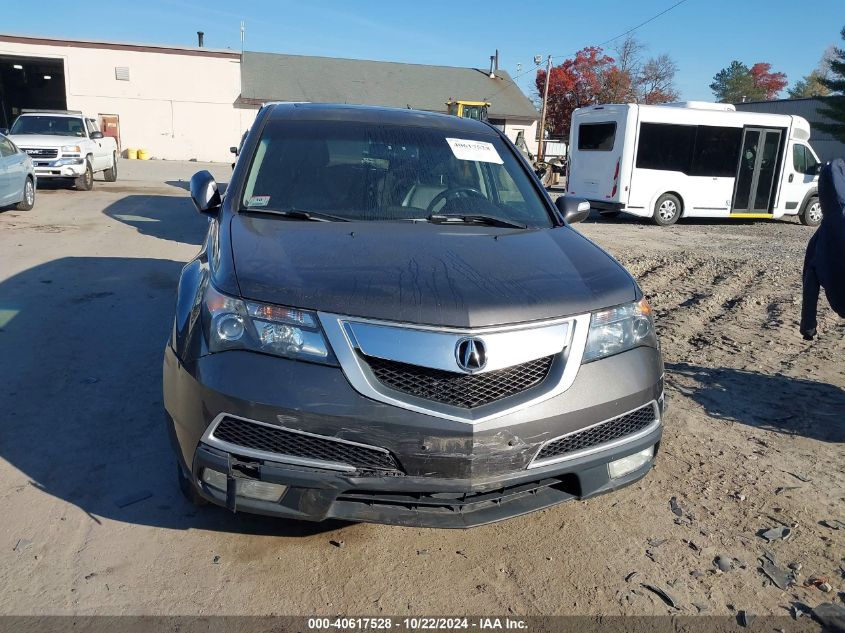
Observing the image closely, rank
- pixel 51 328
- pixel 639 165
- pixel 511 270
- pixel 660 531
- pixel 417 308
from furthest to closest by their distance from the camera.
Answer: pixel 639 165, pixel 51 328, pixel 660 531, pixel 511 270, pixel 417 308

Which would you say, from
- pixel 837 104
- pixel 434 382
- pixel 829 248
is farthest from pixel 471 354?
pixel 837 104

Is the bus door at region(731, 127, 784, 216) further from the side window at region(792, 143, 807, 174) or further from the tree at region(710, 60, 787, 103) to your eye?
the tree at region(710, 60, 787, 103)

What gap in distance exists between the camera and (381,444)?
7.80 feet

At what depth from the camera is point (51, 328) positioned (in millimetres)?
5652

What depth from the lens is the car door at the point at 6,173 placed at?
11.7 metres

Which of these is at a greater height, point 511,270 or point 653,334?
point 511,270

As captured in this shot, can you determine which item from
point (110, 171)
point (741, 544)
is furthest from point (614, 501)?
point (110, 171)

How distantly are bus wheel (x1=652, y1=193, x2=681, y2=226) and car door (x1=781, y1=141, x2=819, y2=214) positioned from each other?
10.0 ft

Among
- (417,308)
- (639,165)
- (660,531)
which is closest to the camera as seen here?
(417,308)

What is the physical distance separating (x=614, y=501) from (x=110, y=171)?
21.1 meters

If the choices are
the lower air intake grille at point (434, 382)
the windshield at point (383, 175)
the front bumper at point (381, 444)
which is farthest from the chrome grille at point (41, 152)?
the lower air intake grille at point (434, 382)

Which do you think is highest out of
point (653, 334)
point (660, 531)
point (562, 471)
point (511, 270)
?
point (511, 270)

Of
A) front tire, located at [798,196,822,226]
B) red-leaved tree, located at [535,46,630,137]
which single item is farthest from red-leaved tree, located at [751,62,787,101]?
front tire, located at [798,196,822,226]

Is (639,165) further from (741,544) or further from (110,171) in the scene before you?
(110,171)
